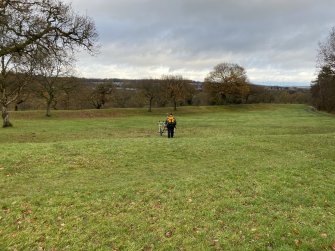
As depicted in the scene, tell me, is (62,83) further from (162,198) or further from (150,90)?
(162,198)

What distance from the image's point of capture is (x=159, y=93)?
212 ft

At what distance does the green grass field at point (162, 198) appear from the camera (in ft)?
23.0

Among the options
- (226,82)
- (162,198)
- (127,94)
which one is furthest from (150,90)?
(162,198)

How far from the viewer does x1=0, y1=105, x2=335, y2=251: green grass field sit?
7.00m

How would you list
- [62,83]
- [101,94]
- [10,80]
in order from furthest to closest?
[101,94] → [62,83] → [10,80]

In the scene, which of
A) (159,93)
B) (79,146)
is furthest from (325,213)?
(159,93)

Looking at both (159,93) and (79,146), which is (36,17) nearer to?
(79,146)

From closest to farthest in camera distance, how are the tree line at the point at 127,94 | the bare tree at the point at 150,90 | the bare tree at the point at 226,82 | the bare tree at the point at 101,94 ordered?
1. the tree line at the point at 127,94
2. the bare tree at the point at 150,90
3. the bare tree at the point at 101,94
4. the bare tree at the point at 226,82

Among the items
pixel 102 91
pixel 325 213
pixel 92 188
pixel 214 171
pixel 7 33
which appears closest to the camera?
pixel 325 213

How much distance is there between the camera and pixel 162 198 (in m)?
9.40

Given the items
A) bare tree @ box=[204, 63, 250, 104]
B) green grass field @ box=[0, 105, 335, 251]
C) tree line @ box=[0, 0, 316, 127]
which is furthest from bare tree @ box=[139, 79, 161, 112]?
green grass field @ box=[0, 105, 335, 251]

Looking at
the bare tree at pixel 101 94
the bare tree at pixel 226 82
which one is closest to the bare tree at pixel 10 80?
the bare tree at pixel 101 94

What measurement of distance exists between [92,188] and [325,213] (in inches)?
266

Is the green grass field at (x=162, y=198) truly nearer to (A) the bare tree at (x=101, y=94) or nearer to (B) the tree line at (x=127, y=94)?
(B) the tree line at (x=127, y=94)
